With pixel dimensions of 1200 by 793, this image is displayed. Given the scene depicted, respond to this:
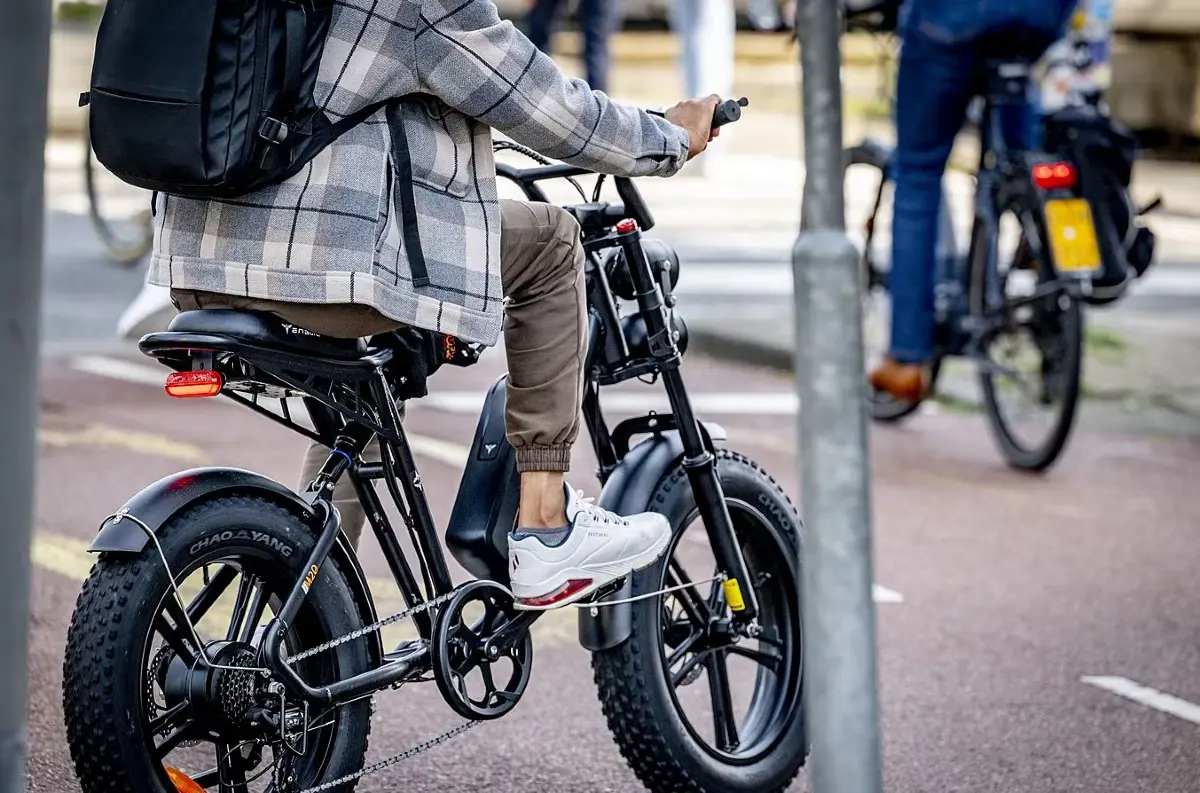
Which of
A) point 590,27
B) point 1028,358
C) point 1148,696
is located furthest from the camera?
point 590,27

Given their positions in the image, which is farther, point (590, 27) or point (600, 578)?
point (590, 27)

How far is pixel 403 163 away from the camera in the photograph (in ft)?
10.1

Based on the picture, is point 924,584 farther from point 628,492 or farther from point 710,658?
point 628,492

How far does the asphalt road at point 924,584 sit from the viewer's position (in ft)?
13.5

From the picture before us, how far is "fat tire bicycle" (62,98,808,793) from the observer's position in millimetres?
2920

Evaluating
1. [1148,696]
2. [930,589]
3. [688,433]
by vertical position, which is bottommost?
[1148,696]

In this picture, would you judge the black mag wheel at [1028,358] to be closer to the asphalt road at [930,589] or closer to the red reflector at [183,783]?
the asphalt road at [930,589]

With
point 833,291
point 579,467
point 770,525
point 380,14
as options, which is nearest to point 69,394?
point 579,467

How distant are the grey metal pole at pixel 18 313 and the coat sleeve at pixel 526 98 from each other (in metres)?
0.82

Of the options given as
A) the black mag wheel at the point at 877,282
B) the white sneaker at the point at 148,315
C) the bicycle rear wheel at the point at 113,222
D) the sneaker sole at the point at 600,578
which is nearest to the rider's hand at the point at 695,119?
the sneaker sole at the point at 600,578

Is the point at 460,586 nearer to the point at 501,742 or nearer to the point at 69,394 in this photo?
the point at 501,742

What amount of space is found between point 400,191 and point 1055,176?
409cm

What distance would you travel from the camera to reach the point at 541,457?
3.41 meters

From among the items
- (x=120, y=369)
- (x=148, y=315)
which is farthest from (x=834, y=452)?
(x=120, y=369)
